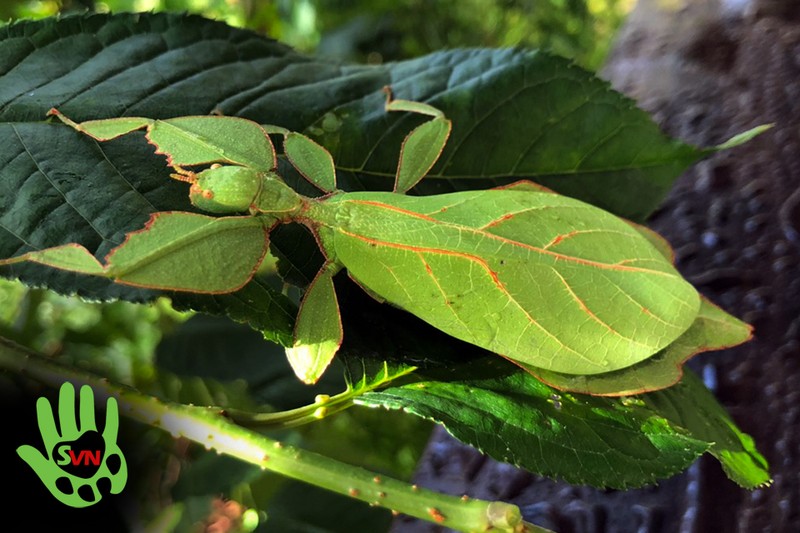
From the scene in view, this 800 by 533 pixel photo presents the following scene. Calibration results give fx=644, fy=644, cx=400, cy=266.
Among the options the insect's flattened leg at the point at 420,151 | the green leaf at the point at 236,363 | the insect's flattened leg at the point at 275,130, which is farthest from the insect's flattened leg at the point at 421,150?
the green leaf at the point at 236,363

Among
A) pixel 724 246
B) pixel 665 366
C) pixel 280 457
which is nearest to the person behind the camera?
pixel 280 457

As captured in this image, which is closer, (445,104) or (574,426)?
(574,426)

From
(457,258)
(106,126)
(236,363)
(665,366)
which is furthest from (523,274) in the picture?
(236,363)

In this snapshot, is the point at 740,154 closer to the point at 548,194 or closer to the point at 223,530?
the point at 548,194

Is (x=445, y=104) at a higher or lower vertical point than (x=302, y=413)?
higher

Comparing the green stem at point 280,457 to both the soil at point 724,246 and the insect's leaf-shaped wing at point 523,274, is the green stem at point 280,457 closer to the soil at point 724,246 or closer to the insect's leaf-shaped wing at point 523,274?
the insect's leaf-shaped wing at point 523,274

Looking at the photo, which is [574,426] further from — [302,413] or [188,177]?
[188,177]
